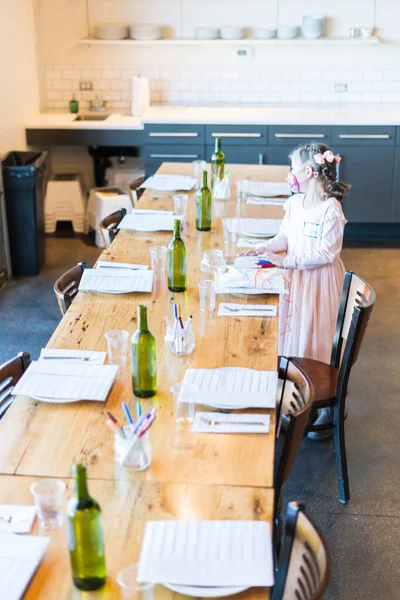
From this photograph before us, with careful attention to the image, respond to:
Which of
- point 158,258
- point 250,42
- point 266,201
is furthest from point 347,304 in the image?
point 250,42

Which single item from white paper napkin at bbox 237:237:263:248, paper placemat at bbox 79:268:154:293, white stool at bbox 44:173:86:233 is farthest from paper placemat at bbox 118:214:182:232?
white stool at bbox 44:173:86:233

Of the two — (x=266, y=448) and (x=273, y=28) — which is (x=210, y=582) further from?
(x=273, y=28)

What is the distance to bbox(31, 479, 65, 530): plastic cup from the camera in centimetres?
205

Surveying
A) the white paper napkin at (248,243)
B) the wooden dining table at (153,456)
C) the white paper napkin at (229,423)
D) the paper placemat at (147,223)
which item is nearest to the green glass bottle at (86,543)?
the wooden dining table at (153,456)

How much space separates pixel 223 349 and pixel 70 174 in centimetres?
490

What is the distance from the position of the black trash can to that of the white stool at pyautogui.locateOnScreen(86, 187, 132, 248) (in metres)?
0.66

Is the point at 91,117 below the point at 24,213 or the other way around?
the other way around

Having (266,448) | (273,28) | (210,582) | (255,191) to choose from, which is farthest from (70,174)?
(210,582)

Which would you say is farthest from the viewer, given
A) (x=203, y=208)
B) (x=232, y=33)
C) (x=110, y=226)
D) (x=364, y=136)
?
(x=232, y=33)

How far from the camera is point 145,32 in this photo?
719 cm

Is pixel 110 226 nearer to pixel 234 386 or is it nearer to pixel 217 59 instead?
pixel 234 386

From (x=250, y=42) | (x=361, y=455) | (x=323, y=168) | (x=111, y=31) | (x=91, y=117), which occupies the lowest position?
(x=361, y=455)

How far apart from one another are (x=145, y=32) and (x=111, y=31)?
0.30 meters

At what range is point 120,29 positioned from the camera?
7.21m
